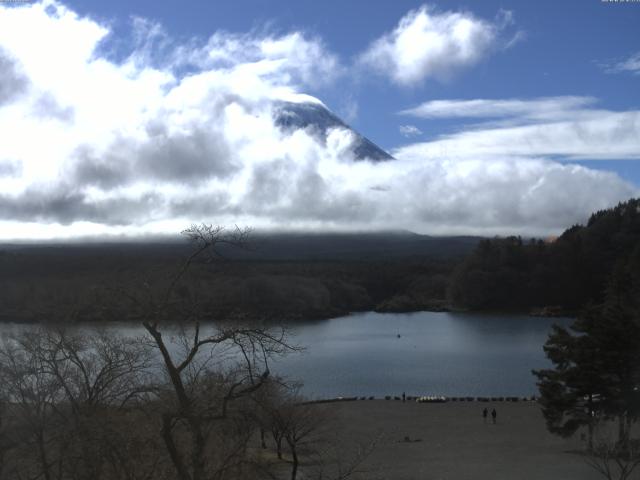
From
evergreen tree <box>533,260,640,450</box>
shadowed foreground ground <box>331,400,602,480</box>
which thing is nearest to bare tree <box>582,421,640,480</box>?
shadowed foreground ground <box>331,400,602,480</box>

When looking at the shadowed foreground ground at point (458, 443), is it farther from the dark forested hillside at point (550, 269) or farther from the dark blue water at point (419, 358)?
the dark forested hillside at point (550, 269)

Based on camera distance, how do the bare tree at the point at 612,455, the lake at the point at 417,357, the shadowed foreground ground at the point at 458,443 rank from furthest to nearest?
1. the lake at the point at 417,357
2. the shadowed foreground ground at the point at 458,443
3. the bare tree at the point at 612,455

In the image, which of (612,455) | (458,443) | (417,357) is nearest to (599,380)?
(612,455)

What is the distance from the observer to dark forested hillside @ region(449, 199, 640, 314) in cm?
7069

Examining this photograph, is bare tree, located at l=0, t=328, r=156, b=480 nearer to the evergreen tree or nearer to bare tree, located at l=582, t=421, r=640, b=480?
bare tree, located at l=582, t=421, r=640, b=480

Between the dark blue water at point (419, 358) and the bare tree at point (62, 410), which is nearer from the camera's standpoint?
the bare tree at point (62, 410)

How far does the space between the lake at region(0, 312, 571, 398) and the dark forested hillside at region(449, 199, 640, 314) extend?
877 cm

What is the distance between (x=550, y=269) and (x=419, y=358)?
115ft

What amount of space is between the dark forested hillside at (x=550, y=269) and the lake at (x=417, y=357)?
8.77m

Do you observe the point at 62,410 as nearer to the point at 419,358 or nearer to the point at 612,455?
the point at 612,455

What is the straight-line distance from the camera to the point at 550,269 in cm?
7112

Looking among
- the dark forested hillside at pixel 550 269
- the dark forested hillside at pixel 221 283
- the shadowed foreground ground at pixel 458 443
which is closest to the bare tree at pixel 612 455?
the shadowed foreground ground at pixel 458 443

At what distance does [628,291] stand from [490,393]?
729 inches

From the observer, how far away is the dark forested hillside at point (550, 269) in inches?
2783
